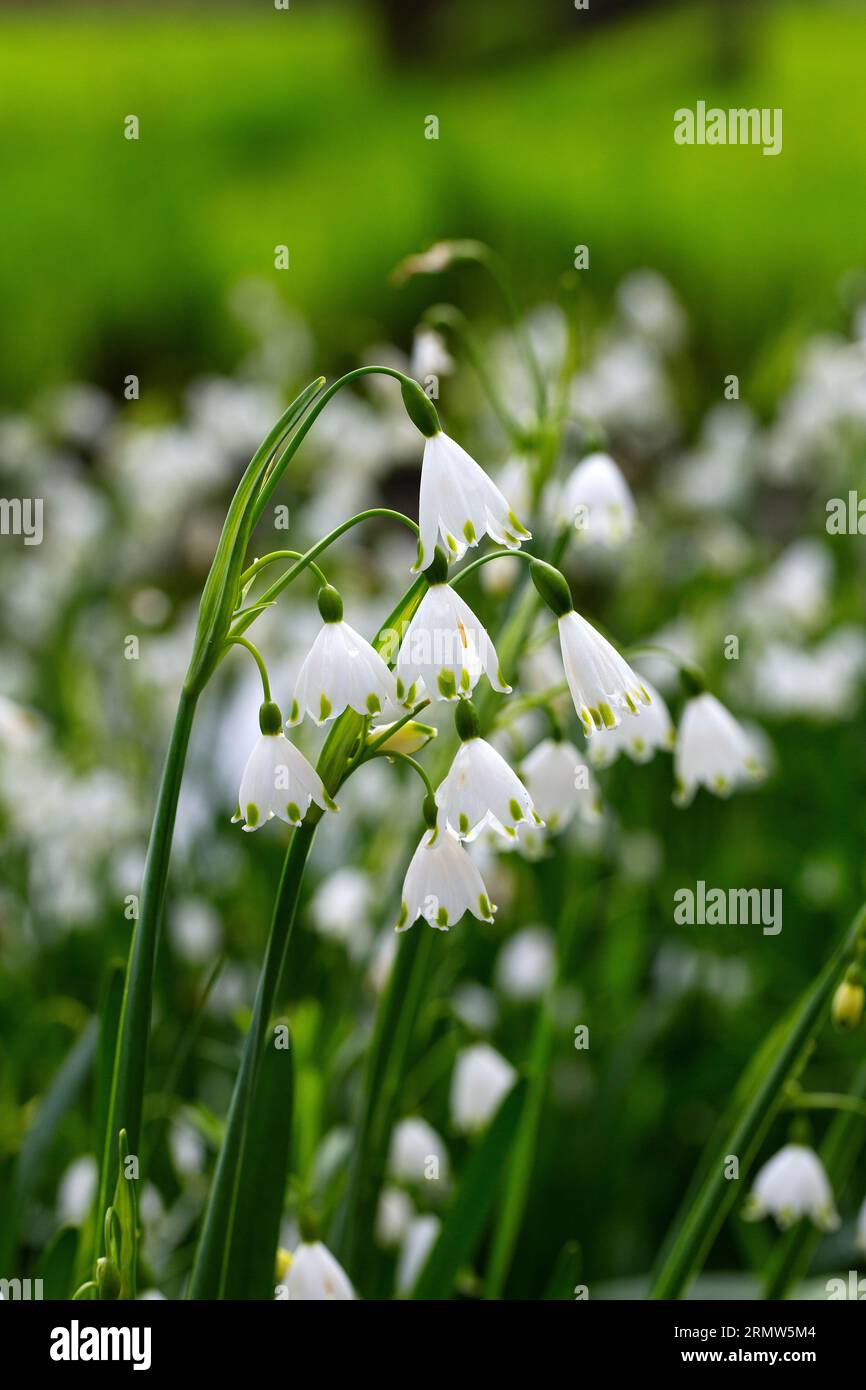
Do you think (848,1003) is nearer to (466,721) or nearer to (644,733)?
(644,733)

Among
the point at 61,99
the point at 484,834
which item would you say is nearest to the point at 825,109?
the point at 61,99

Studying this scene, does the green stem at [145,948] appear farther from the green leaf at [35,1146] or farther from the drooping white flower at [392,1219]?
the drooping white flower at [392,1219]

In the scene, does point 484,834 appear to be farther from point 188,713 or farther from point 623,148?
point 623,148

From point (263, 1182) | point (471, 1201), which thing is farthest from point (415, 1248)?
point (263, 1182)

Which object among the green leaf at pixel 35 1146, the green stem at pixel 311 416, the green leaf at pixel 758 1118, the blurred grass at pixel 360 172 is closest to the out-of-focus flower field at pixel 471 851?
the green leaf at pixel 35 1146

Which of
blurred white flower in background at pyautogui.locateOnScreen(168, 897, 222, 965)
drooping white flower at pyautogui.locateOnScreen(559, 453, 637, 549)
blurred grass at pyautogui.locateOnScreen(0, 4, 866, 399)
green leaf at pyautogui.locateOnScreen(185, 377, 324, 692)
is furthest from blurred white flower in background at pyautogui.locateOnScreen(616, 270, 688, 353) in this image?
green leaf at pyautogui.locateOnScreen(185, 377, 324, 692)
